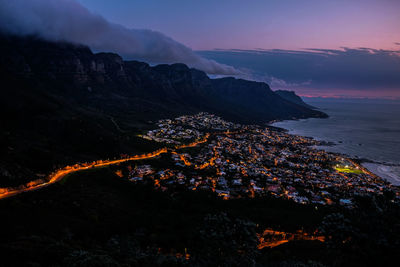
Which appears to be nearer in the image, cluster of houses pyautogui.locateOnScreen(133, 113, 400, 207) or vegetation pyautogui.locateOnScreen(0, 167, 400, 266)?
vegetation pyautogui.locateOnScreen(0, 167, 400, 266)

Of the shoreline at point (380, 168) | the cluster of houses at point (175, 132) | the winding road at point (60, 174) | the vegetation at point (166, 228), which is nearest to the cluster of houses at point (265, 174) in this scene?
the cluster of houses at point (175, 132)

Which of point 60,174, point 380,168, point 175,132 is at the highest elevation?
point 175,132

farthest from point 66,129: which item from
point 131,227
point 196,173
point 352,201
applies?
point 352,201

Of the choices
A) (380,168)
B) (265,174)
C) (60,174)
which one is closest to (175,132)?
(265,174)

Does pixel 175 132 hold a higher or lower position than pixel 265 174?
higher

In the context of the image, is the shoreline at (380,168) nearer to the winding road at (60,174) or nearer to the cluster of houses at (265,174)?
the cluster of houses at (265,174)

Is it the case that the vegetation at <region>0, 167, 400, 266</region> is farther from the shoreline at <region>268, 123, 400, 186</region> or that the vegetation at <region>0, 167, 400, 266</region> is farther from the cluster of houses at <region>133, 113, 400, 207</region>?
the shoreline at <region>268, 123, 400, 186</region>

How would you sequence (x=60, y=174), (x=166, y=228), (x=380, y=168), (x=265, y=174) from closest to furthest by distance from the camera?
(x=166, y=228)
(x=60, y=174)
(x=265, y=174)
(x=380, y=168)

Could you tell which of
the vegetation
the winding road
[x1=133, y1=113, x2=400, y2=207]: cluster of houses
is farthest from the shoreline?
the winding road

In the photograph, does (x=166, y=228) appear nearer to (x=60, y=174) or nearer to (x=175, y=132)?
(x=60, y=174)
